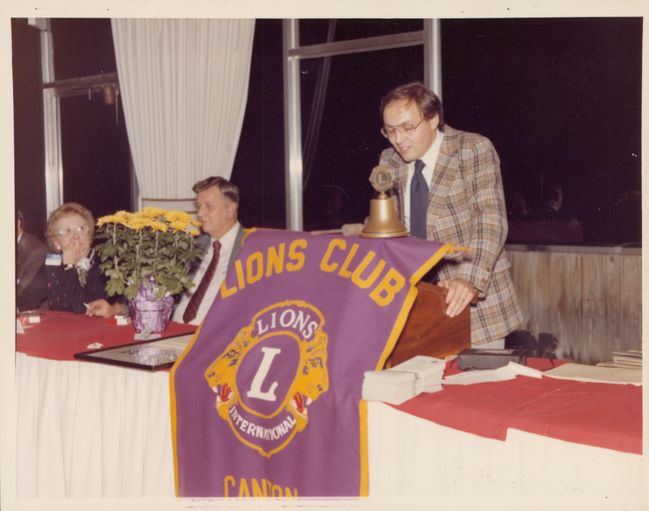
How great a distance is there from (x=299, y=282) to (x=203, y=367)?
0.35m

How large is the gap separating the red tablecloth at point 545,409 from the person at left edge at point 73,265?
191cm

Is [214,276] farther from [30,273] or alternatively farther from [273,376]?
[273,376]

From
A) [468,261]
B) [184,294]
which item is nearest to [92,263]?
[184,294]

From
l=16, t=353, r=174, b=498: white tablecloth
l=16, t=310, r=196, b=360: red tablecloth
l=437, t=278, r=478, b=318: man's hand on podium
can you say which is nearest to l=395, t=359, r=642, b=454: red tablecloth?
l=437, t=278, r=478, b=318: man's hand on podium

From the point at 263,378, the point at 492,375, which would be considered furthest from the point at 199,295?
the point at 492,375

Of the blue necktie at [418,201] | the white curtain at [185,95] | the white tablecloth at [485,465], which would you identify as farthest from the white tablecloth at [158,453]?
the white curtain at [185,95]

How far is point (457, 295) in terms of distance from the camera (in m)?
2.12

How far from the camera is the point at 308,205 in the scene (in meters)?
5.32

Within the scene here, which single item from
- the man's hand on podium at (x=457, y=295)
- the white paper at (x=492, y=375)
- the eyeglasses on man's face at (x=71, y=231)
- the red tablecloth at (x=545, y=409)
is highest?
the eyeglasses on man's face at (x=71, y=231)

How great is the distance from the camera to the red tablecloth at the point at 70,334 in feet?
8.20

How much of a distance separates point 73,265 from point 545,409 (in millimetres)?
2494

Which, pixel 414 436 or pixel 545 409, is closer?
pixel 545 409

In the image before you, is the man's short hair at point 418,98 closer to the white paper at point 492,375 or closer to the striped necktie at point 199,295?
the white paper at point 492,375

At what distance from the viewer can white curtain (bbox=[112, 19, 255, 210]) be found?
479 centimetres
